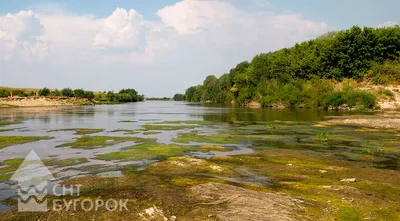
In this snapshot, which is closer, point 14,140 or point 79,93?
point 14,140

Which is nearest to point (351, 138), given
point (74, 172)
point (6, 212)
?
point (74, 172)

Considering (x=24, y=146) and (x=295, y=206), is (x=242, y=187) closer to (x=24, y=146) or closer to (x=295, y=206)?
(x=295, y=206)

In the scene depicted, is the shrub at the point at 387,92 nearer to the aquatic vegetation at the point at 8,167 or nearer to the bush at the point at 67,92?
the aquatic vegetation at the point at 8,167

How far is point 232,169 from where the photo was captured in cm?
1811

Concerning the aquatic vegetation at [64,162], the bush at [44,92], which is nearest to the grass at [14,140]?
the aquatic vegetation at [64,162]

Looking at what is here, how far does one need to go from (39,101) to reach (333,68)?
122m

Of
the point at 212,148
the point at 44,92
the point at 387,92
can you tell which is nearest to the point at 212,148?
the point at 212,148

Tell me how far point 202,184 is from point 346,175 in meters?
8.00

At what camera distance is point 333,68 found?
10375cm

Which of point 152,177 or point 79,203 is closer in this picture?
point 79,203

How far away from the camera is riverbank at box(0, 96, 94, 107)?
416ft

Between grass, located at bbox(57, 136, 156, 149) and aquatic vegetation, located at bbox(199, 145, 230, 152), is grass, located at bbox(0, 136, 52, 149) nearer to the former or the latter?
grass, located at bbox(57, 136, 156, 149)

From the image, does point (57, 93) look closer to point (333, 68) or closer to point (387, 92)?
point (333, 68)

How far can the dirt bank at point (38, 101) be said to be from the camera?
126644 millimetres
